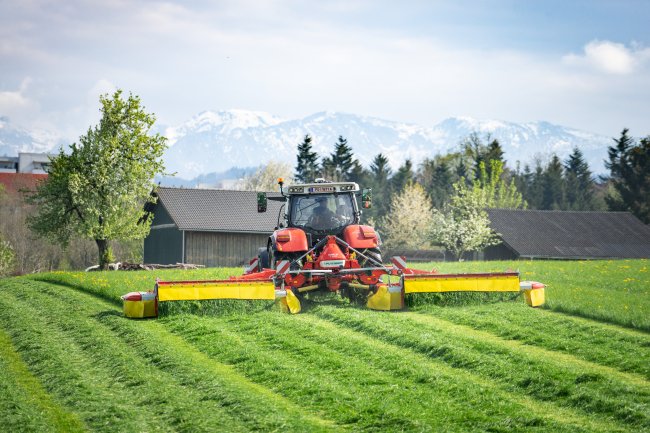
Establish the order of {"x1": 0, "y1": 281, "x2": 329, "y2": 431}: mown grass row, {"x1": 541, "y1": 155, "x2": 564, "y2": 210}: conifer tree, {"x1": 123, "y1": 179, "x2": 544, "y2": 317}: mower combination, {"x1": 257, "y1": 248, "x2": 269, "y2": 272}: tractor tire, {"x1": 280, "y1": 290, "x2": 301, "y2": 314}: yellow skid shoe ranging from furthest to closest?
{"x1": 541, "y1": 155, "x2": 564, "y2": 210}: conifer tree → {"x1": 257, "y1": 248, "x2": 269, "y2": 272}: tractor tire → {"x1": 280, "y1": 290, "x2": 301, "y2": 314}: yellow skid shoe → {"x1": 123, "y1": 179, "x2": 544, "y2": 317}: mower combination → {"x1": 0, "y1": 281, "x2": 329, "y2": 431}: mown grass row

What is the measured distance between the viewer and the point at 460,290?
59.6 ft

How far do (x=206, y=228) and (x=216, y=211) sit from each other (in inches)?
93.2

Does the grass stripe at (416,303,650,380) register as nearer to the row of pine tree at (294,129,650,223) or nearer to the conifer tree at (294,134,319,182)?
the row of pine tree at (294,129,650,223)

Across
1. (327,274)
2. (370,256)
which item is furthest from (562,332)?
(370,256)

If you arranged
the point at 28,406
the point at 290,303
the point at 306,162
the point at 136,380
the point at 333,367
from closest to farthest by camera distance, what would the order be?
1. the point at 28,406
2. the point at 136,380
3. the point at 333,367
4. the point at 290,303
5. the point at 306,162

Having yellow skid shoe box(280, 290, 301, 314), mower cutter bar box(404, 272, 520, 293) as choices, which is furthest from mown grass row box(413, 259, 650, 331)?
yellow skid shoe box(280, 290, 301, 314)

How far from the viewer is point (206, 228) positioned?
5256 centimetres

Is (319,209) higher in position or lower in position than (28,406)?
higher

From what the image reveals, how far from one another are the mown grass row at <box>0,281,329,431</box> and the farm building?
3320cm

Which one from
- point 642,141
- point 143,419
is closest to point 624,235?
point 642,141

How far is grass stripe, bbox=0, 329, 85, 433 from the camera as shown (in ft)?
34.6

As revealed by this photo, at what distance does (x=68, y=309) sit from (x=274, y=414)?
1181 centimetres

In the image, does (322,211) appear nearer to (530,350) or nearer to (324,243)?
(324,243)

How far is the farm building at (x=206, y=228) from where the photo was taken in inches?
2073
